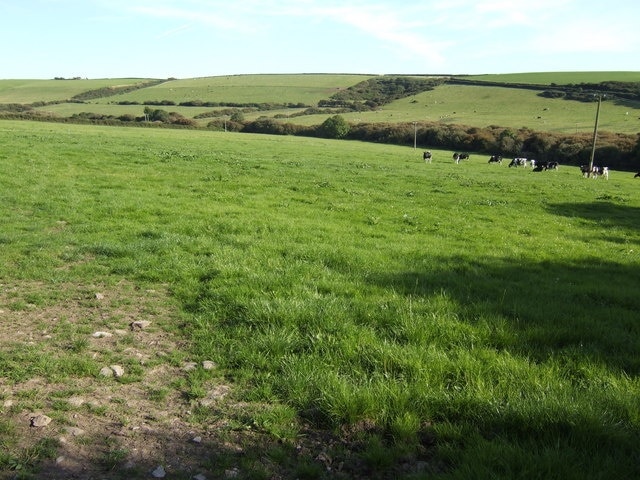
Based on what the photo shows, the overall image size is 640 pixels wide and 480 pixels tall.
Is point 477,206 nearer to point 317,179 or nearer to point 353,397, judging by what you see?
point 317,179

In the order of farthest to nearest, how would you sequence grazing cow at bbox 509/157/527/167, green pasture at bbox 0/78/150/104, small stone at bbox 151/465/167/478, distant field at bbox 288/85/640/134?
green pasture at bbox 0/78/150/104 → distant field at bbox 288/85/640/134 → grazing cow at bbox 509/157/527/167 → small stone at bbox 151/465/167/478

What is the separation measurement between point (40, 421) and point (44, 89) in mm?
165303

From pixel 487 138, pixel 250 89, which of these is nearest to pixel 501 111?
pixel 487 138

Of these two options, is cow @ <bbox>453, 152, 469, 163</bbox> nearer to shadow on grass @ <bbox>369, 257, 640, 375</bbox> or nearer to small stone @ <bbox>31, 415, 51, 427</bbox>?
shadow on grass @ <bbox>369, 257, 640, 375</bbox>

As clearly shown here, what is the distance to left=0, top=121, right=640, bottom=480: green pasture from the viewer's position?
423cm

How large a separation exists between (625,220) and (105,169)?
22.1 metres

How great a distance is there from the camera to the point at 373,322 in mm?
6805

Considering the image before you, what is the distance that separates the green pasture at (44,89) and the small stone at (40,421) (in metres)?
140

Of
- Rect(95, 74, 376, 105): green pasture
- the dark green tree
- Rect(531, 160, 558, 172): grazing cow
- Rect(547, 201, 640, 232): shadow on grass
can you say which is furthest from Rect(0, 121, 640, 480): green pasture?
Rect(95, 74, 376, 105): green pasture

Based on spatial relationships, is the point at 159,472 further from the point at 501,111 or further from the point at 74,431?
the point at 501,111

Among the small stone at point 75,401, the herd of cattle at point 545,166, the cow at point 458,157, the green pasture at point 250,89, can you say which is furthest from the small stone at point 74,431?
the green pasture at point 250,89

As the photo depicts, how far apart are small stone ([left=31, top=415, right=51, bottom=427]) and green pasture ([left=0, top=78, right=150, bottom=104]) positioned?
140 metres

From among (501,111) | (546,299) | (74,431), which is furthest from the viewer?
(501,111)

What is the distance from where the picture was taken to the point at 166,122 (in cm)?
9525
